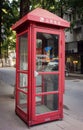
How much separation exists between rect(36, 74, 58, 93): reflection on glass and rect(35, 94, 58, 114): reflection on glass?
0.19m

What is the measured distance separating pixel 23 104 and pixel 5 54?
57977 millimetres

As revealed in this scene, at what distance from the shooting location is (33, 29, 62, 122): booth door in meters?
5.81

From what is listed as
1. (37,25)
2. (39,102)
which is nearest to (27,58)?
(37,25)

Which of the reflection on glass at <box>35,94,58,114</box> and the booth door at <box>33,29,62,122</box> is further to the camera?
the reflection on glass at <box>35,94,58,114</box>

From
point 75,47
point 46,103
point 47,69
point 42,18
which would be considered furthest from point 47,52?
point 75,47

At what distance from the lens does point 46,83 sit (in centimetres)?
636

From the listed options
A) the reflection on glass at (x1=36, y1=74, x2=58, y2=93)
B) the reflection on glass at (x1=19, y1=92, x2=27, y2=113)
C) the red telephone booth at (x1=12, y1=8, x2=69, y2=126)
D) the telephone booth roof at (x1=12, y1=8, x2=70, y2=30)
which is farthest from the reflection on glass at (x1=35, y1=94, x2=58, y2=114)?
the telephone booth roof at (x1=12, y1=8, x2=70, y2=30)

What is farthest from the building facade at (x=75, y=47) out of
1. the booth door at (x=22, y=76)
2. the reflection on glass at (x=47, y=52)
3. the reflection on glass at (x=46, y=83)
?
the reflection on glass at (x=46, y=83)

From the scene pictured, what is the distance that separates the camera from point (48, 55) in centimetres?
622

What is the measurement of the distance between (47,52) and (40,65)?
1.57ft

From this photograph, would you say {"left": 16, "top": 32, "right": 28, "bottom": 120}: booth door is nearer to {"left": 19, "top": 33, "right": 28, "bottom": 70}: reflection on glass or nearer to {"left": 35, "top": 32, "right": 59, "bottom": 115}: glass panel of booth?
{"left": 19, "top": 33, "right": 28, "bottom": 70}: reflection on glass

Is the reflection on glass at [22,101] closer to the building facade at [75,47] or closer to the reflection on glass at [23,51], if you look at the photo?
the reflection on glass at [23,51]

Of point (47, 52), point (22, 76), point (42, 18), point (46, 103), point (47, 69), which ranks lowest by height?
point (46, 103)

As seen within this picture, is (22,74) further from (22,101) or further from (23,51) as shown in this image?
(22,101)
